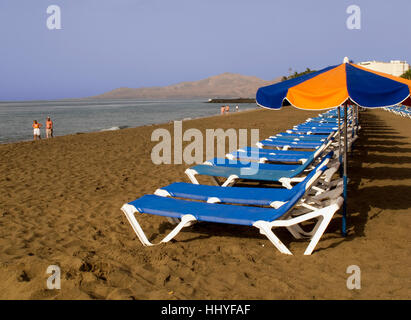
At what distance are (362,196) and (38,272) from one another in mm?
4165

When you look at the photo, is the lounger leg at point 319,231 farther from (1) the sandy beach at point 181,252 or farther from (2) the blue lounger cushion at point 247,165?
(2) the blue lounger cushion at point 247,165

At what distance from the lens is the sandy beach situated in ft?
8.82

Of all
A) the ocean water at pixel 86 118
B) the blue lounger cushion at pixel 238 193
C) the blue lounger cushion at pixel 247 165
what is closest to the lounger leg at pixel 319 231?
the blue lounger cushion at pixel 238 193

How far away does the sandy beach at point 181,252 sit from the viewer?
269cm

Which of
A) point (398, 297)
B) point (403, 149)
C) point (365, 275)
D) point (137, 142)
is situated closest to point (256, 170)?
point (365, 275)

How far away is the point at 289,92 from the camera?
3.31 meters

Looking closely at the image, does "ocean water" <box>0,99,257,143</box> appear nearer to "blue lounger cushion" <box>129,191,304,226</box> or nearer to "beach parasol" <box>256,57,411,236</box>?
"blue lounger cushion" <box>129,191,304,226</box>

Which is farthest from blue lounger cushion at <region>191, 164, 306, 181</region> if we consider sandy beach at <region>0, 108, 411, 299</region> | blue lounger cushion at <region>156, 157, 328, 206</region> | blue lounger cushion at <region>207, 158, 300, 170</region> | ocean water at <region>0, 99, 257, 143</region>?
ocean water at <region>0, 99, 257, 143</region>

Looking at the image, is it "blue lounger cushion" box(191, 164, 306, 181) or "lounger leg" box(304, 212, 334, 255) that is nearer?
"lounger leg" box(304, 212, 334, 255)

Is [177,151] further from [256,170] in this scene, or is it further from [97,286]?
[97,286]

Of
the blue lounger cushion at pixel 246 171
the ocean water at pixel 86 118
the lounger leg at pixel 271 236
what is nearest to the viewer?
the lounger leg at pixel 271 236

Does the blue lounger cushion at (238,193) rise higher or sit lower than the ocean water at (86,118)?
lower

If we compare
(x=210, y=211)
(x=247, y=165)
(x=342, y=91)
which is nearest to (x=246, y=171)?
(x=247, y=165)

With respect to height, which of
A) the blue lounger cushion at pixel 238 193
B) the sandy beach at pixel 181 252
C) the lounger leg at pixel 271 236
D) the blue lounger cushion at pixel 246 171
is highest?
the blue lounger cushion at pixel 246 171
